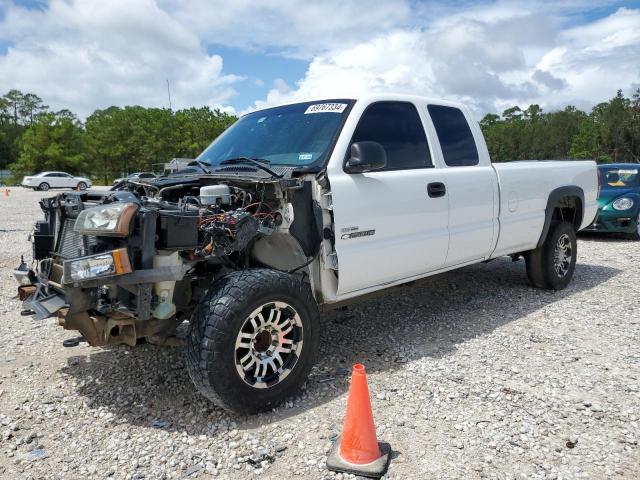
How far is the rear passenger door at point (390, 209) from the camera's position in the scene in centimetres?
374

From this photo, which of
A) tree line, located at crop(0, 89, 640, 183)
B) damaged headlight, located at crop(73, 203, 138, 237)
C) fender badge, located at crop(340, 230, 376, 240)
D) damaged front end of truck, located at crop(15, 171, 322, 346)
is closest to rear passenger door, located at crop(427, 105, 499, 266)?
fender badge, located at crop(340, 230, 376, 240)

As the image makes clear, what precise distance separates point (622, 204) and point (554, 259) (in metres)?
5.31

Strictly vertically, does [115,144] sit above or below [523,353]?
above

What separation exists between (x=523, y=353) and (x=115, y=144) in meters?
47.9

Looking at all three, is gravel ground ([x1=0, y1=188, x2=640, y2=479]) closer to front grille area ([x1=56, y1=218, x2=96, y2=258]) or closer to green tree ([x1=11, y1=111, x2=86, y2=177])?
front grille area ([x1=56, y1=218, x2=96, y2=258])

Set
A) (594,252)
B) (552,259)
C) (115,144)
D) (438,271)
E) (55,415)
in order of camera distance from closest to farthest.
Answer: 1. (55,415)
2. (438,271)
3. (552,259)
4. (594,252)
5. (115,144)

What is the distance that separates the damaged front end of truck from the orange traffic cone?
47.6 inches

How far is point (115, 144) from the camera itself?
46781mm

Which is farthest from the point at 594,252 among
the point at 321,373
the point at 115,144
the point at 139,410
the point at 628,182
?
the point at 115,144

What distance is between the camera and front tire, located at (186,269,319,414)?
304 cm

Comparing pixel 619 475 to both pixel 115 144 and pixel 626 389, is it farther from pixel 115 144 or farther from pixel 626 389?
pixel 115 144

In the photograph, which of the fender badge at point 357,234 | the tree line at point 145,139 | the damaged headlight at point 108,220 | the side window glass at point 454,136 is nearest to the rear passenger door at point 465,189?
the side window glass at point 454,136

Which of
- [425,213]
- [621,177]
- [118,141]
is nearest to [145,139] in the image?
[118,141]

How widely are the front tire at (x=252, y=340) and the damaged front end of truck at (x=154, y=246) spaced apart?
0.28 m
